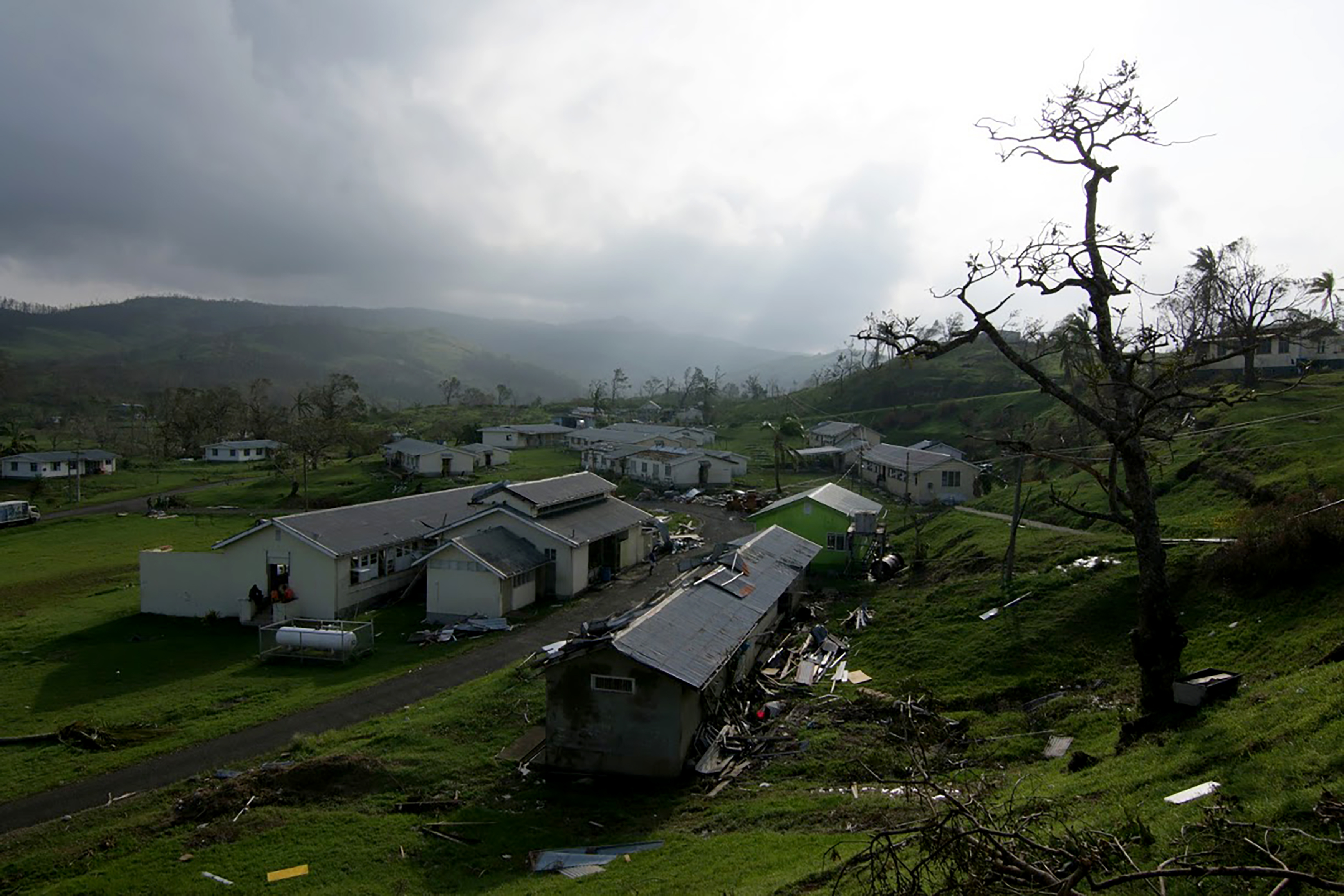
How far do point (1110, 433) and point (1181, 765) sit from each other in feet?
18.4

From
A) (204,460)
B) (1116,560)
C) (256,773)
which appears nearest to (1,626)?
(256,773)

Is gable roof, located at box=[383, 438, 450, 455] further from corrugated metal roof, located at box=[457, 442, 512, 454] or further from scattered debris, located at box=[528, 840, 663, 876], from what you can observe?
scattered debris, located at box=[528, 840, 663, 876]

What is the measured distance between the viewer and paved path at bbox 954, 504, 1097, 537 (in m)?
33.0

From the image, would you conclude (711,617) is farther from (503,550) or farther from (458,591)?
(503,550)

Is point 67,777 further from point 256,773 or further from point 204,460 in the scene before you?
point 204,460

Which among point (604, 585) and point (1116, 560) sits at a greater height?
point (1116, 560)

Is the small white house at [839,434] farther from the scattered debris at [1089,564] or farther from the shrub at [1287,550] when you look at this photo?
the shrub at [1287,550]

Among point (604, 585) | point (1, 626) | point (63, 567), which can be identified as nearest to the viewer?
point (1, 626)

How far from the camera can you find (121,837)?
15.9m

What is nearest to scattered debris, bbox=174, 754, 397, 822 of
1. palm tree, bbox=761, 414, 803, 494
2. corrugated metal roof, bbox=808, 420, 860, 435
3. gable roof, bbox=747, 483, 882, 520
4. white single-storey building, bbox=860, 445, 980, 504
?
gable roof, bbox=747, 483, 882, 520

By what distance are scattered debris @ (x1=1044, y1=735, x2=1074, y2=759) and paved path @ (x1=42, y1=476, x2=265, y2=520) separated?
63.1 metres

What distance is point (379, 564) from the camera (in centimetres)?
3678

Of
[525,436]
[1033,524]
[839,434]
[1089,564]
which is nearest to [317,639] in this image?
[1089,564]

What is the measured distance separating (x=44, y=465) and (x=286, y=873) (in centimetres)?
8930
